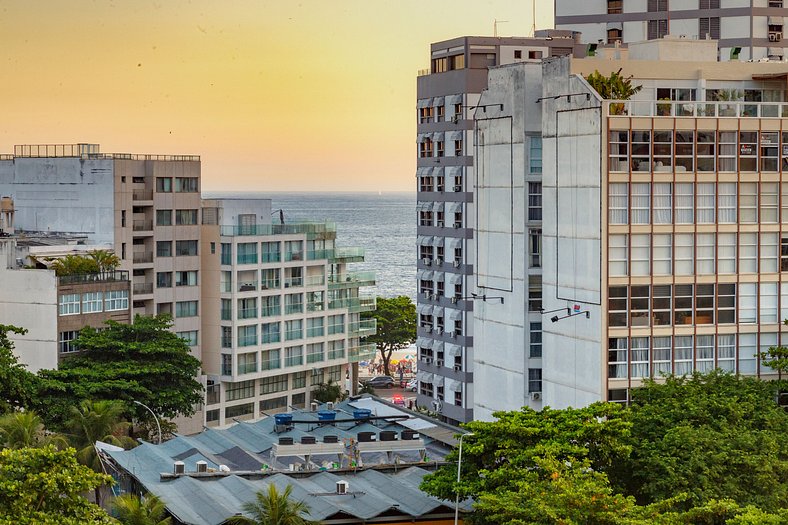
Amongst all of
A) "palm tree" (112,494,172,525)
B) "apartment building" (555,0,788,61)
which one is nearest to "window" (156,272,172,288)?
"apartment building" (555,0,788,61)

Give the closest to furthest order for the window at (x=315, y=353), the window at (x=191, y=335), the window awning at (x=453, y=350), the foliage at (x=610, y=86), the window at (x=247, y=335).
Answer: the foliage at (x=610, y=86) → the window awning at (x=453, y=350) → the window at (x=191, y=335) → the window at (x=247, y=335) → the window at (x=315, y=353)

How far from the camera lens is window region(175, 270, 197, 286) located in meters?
107

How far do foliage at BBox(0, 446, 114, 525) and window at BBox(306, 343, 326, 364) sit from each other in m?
69.4

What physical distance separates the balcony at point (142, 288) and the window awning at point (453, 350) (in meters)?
22.4

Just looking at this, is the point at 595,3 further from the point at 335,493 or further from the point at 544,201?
the point at 335,493

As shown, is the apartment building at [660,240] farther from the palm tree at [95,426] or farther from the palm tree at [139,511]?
the palm tree at [95,426]

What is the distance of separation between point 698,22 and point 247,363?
40.9m

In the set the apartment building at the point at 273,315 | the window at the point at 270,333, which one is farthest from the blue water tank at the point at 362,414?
the window at the point at 270,333

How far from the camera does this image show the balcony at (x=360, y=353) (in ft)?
388

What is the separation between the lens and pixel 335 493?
5866 cm

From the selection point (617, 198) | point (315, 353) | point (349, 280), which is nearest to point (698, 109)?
point (617, 198)

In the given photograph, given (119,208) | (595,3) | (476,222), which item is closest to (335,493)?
(476,222)

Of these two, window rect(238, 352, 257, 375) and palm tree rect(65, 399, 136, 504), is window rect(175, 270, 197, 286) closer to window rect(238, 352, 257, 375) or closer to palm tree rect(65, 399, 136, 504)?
window rect(238, 352, 257, 375)

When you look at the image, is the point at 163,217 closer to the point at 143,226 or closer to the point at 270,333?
the point at 143,226
